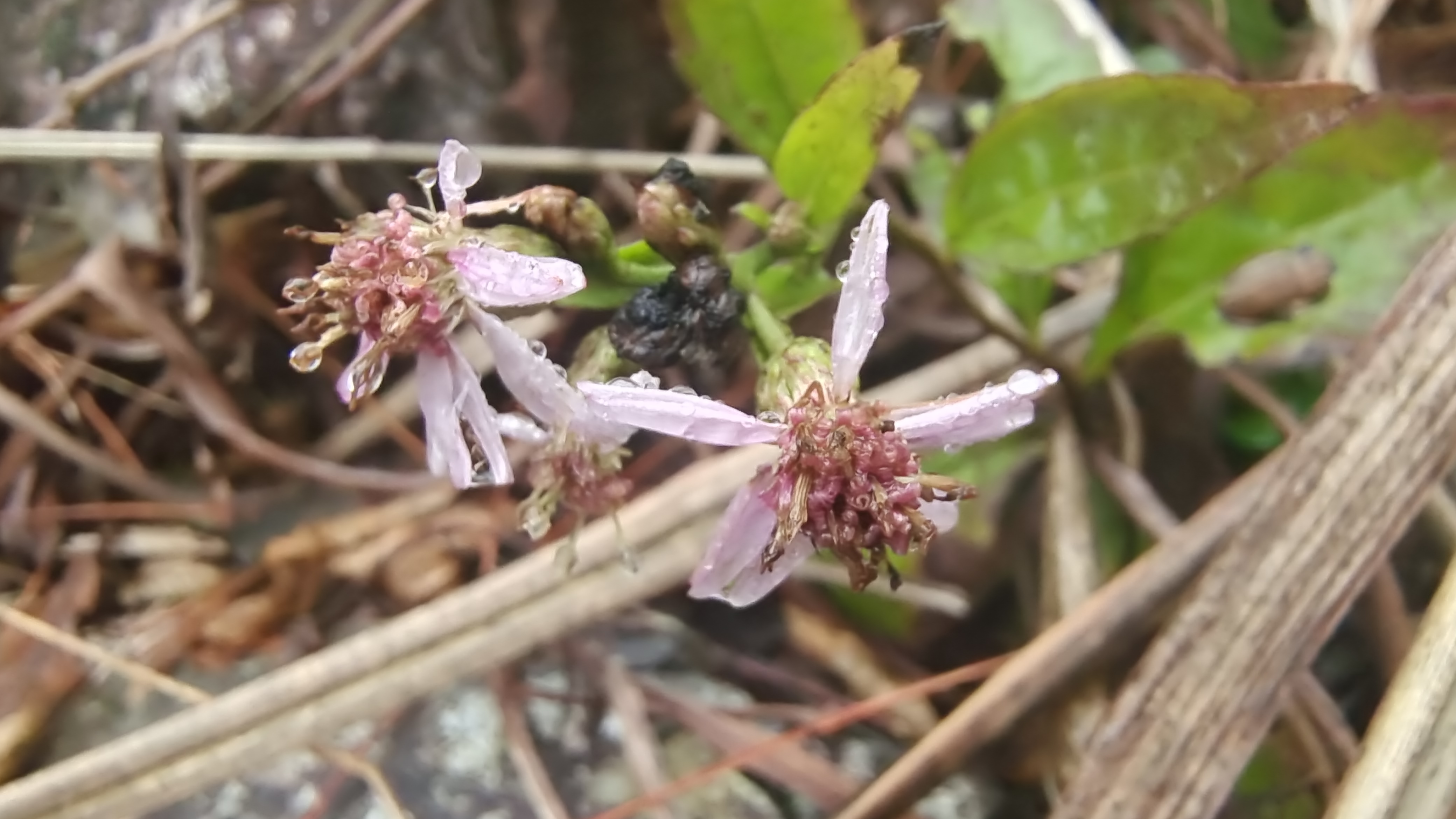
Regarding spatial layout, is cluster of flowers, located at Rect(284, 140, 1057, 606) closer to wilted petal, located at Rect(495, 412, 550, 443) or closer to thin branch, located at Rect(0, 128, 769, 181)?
wilted petal, located at Rect(495, 412, 550, 443)

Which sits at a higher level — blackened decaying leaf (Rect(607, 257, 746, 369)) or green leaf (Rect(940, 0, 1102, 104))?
green leaf (Rect(940, 0, 1102, 104))

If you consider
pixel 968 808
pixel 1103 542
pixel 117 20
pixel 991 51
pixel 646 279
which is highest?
pixel 117 20

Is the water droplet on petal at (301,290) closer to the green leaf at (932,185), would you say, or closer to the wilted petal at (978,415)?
the wilted petal at (978,415)

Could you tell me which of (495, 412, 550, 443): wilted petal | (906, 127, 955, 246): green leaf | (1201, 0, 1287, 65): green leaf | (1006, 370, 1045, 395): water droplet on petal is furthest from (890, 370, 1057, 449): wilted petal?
(1201, 0, 1287, 65): green leaf

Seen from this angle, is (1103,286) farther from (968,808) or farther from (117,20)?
(117,20)

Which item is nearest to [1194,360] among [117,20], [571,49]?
[571,49]
